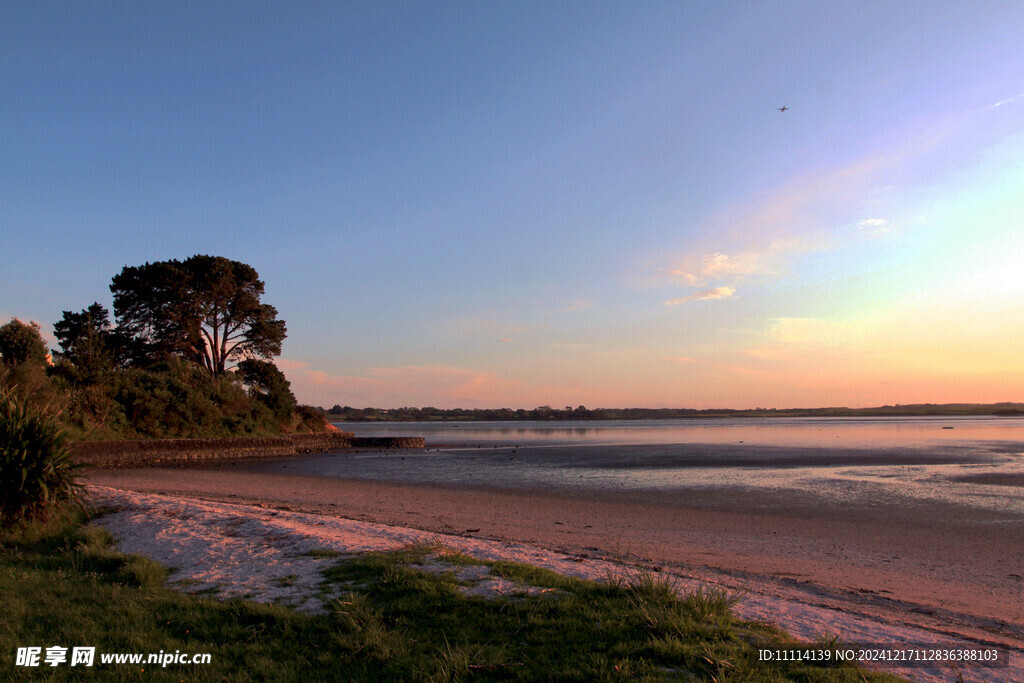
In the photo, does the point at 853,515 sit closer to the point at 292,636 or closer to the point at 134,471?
the point at 292,636

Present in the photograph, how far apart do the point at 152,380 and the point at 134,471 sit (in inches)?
428

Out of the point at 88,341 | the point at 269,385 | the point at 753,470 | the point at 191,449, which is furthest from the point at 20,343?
the point at 753,470

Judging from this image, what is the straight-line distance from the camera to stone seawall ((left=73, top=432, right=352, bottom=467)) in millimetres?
27959

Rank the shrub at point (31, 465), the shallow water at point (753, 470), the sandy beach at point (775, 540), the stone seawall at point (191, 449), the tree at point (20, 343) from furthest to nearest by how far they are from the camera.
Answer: the tree at point (20, 343)
the stone seawall at point (191, 449)
the shallow water at point (753, 470)
the shrub at point (31, 465)
the sandy beach at point (775, 540)

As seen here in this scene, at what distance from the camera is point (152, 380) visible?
34.5 m

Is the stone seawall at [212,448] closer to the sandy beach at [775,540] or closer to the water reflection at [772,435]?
the sandy beach at [775,540]

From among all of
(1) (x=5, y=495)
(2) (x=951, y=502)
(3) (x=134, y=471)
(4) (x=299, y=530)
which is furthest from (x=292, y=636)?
(3) (x=134, y=471)

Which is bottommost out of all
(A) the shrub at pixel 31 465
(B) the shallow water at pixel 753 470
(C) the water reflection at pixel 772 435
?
(C) the water reflection at pixel 772 435

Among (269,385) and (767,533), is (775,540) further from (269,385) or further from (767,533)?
(269,385)

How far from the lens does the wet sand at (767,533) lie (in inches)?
320

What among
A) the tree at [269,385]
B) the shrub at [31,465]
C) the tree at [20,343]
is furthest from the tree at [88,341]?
the shrub at [31,465]

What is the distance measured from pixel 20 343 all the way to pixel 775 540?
36.7 metres

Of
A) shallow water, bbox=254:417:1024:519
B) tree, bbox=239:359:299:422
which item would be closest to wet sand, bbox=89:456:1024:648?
shallow water, bbox=254:417:1024:519

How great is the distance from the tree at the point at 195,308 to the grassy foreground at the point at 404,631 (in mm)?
38139
